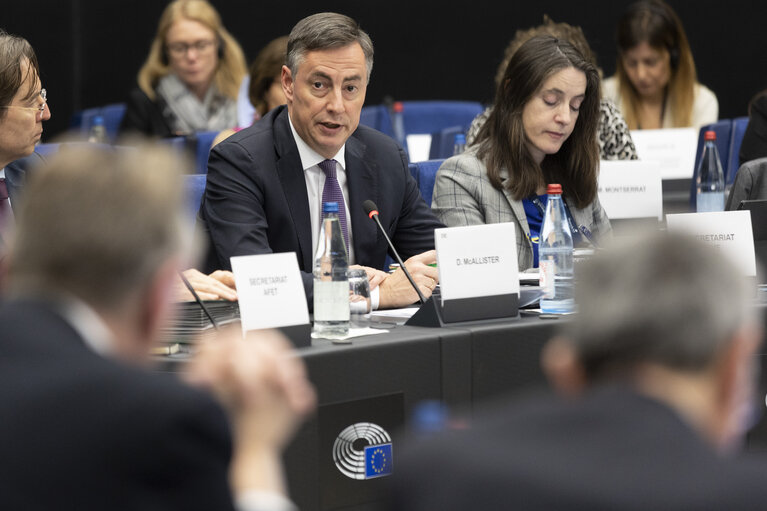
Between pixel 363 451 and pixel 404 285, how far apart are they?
0.63m

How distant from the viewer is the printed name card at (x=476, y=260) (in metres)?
2.38

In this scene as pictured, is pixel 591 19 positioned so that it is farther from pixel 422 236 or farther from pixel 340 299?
pixel 340 299

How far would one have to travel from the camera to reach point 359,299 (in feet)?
8.59

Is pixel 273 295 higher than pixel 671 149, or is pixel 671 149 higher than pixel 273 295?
pixel 671 149

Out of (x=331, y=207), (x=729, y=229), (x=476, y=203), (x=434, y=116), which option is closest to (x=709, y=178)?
(x=476, y=203)

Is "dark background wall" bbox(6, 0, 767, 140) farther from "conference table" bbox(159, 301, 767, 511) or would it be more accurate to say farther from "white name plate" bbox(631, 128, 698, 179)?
"conference table" bbox(159, 301, 767, 511)

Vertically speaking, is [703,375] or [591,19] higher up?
[591,19]

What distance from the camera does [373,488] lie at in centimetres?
224

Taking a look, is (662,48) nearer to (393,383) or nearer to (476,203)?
(476,203)

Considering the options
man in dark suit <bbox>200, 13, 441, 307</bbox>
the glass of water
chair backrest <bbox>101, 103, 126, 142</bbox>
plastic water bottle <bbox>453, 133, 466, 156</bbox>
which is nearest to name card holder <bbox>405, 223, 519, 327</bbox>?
the glass of water

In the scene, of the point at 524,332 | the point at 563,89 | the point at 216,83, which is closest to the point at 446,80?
the point at 216,83

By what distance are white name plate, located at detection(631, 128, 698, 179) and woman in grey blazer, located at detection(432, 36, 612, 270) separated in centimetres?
143

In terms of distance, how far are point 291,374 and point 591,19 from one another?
666 centimetres

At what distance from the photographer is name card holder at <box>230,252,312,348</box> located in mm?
2105
